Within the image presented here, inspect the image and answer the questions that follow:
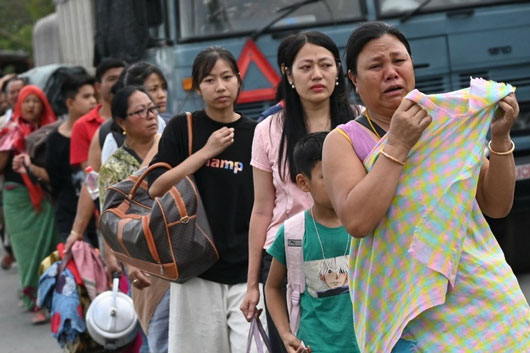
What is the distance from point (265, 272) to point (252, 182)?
1.94ft

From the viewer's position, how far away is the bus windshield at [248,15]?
8.88 m

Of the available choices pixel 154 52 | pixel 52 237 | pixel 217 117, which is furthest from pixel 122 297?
pixel 52 237

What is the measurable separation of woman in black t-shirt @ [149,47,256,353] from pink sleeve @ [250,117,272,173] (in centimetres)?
36

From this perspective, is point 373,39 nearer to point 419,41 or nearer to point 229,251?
point 229,251

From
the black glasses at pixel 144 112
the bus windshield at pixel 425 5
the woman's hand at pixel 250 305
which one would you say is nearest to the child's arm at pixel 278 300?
the woman's hand at pixel 250 305

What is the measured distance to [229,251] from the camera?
5254 mm

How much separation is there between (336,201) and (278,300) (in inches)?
45.5

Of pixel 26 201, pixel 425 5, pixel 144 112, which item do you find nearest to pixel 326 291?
pixel 144 112

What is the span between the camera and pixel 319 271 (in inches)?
167

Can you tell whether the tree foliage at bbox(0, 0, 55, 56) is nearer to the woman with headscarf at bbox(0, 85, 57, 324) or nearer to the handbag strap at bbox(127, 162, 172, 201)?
the woman with headscarf at bbox(0, 85, 57, 324)

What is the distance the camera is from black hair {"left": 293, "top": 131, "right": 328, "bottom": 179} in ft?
13.7

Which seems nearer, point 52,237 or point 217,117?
point 217,117

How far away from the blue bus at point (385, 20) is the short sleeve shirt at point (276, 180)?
13.0 ft

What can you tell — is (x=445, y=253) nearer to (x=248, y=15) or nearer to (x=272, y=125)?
(x=272, y=125)
